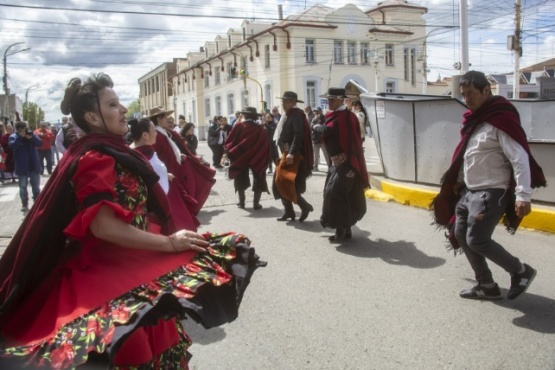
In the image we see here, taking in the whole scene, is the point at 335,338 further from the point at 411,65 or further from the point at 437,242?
the point at 411,65

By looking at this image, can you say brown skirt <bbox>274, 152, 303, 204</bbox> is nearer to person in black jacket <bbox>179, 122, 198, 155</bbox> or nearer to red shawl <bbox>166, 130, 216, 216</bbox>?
red shawl <bbox>166, 130, 216, 216</bbox>

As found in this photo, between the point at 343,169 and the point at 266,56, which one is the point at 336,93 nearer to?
the point at 343,169

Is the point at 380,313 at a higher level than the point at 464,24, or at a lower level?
lower

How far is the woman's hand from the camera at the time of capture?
223 centimetres

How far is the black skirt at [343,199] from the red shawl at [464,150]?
1.72m

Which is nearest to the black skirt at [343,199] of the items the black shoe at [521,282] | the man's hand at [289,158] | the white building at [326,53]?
the man's hand at [289,158]

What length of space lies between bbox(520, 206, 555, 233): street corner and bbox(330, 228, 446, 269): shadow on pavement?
1608 mm

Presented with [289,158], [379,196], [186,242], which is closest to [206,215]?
[289,158]

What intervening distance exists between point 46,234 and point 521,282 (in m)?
3.50

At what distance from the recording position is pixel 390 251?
6.14 metres

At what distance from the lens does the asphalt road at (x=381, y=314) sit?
11.6 feet

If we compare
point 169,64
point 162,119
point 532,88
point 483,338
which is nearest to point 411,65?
point 532,88

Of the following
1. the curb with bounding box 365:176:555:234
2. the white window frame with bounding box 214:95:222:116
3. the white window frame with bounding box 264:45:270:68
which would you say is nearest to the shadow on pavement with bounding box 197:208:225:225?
the curb with bounding box 365:176:555:234

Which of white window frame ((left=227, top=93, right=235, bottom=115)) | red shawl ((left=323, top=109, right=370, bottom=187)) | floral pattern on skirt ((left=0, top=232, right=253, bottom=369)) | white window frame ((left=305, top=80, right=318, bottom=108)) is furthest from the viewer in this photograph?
white window frame ((left=227, top=93, right=235, bottom=115))
